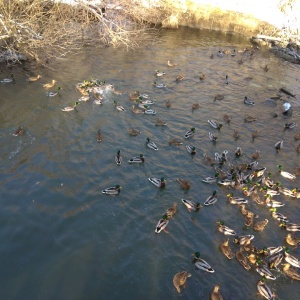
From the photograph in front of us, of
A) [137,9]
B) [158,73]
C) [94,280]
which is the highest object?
[137,9]

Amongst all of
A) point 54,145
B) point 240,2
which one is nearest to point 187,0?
point 240,2

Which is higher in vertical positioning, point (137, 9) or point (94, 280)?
point (137, 9)

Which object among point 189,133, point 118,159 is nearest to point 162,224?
point 118,159

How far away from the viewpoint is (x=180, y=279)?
11148 mm

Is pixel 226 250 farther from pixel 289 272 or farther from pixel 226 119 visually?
pixel 226 119

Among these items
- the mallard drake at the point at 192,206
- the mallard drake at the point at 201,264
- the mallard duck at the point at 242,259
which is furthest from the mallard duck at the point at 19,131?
the mallard duck at the point at 242,259

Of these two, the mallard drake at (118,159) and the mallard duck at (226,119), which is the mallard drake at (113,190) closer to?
the mallard drake at (118,159)

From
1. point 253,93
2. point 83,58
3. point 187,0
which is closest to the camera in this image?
point 253,93

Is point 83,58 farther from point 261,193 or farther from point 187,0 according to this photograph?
point 261,193

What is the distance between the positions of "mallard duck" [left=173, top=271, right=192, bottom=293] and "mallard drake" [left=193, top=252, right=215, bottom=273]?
1.78 ft

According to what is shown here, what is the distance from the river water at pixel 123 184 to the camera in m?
11.3

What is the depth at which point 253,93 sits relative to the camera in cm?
2458

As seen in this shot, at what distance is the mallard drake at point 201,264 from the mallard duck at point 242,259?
1.19m

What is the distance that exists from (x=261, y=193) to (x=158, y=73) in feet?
45.2
